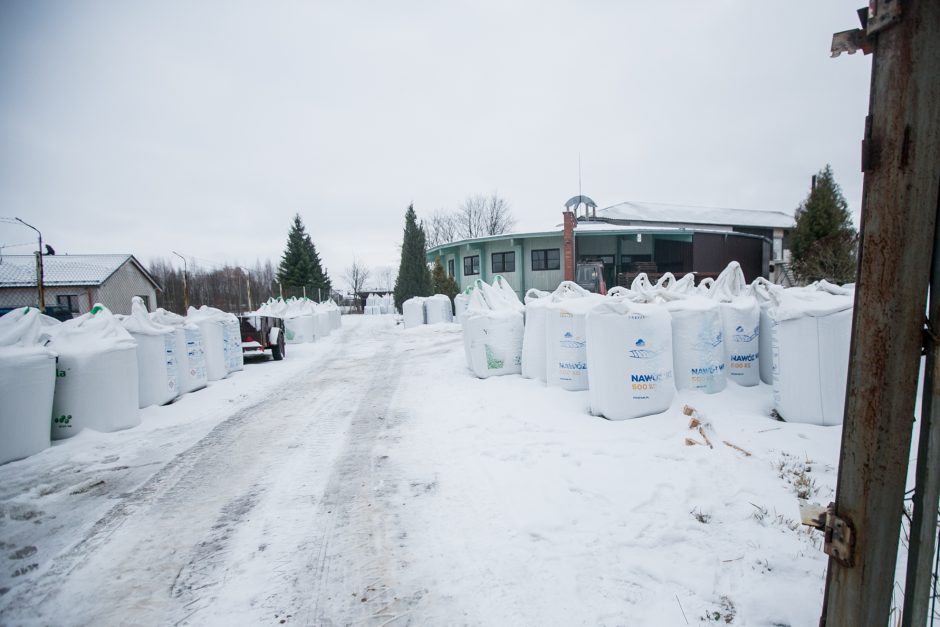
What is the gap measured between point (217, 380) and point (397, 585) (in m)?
6.99

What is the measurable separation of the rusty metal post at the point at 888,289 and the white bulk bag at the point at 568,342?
3619 millimetres

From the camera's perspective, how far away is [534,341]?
5.95m

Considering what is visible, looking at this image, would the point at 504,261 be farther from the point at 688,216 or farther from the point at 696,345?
the point at 696,345

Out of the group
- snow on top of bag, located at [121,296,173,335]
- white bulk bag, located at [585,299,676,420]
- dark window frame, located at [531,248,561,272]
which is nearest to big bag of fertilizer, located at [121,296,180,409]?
snow on top of bag, located at [121,296,173,335]

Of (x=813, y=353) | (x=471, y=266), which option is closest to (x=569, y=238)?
(x=471, y=266)

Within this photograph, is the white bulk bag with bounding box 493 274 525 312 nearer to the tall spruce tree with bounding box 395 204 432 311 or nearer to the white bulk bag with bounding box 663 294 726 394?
the white bulk bag with bounding box 663 294 726 394

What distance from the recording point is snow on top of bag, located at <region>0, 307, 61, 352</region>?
3.92 metres

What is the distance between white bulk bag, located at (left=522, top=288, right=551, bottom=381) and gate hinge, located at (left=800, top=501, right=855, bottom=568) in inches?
175

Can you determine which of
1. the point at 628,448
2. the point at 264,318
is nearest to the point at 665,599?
the point at 628,448

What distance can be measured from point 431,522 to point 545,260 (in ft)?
65.2

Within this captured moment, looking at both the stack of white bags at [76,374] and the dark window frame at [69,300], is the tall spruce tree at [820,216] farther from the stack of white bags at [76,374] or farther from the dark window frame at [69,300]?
the dark window frame at [69,300]

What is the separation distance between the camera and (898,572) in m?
1.93

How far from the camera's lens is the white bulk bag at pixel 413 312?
1825 centimetres

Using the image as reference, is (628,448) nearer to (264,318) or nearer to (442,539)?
(442,539)
